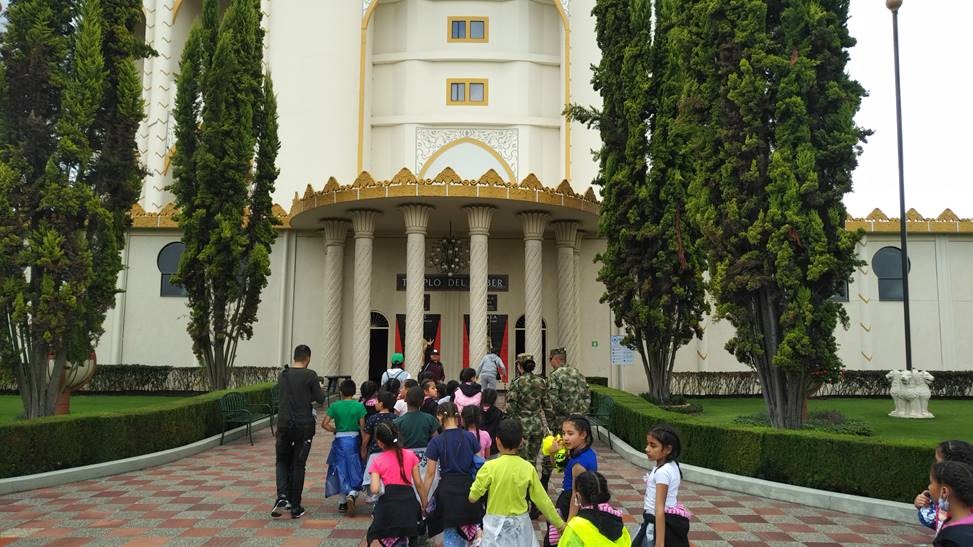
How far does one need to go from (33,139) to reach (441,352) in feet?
47.0

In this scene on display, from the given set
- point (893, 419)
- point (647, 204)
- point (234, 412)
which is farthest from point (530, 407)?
point (893, 419)

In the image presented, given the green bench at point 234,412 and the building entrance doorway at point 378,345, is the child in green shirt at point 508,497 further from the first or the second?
the building entrance doorway at point 378,345

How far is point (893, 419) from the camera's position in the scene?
13.5 meters

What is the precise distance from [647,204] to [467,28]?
638 inches

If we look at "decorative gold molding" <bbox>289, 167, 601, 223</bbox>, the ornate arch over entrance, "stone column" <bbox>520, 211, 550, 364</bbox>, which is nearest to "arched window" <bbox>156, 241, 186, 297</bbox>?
"decorative gold molding" <bbox>289, 167, 601, 223</bbox>

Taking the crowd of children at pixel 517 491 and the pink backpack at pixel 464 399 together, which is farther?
the pink backpack at pixel 464 399

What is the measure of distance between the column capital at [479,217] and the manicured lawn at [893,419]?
7.81m

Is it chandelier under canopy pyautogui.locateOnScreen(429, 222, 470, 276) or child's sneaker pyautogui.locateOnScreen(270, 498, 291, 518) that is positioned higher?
chandelier under canopy pyautogui.locateOnScreen(429, 222, 470, 276)

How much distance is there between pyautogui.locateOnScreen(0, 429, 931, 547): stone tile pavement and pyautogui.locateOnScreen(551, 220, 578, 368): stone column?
1125 centimetres

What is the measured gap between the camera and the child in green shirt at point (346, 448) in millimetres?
7348

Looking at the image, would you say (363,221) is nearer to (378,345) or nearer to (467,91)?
(378,345)

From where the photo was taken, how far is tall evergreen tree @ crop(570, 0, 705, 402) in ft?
49.3

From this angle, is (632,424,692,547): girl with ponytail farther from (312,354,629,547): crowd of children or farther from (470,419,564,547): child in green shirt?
(470,419,564,547): child in green shirt

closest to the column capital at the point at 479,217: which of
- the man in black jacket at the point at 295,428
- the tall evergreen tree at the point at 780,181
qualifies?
the tall evergreen tree at the point at 780,181
